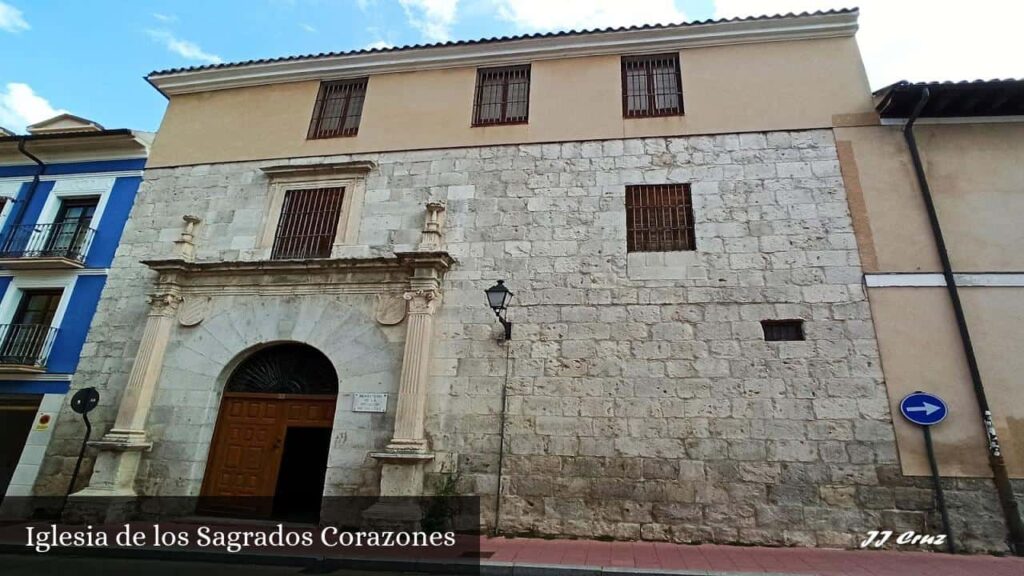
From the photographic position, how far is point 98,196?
→ 10195 mm

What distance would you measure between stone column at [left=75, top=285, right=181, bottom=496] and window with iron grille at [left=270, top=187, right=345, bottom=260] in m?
1.98

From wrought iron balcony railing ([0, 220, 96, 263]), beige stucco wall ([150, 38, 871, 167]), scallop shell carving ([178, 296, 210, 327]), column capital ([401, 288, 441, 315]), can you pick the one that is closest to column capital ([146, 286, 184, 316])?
scallop shell carving ([178, 296, 210, 327])

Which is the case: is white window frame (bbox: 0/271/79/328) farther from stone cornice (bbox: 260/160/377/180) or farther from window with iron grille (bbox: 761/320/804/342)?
window with iron grille (bbox: 761/320/804/342)

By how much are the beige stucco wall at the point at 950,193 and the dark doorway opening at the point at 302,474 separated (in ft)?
30.7

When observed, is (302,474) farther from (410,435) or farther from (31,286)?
(31,286)

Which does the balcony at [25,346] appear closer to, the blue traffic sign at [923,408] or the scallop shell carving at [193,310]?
the scallop shell carving at [193,310]

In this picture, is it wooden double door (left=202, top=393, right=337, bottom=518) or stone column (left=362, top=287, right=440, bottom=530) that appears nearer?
stone column (left=362, top=287, right=440, bottom=530)

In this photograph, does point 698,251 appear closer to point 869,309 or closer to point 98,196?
point 869,309

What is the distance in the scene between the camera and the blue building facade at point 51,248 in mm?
8750

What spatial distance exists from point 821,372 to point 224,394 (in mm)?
9279

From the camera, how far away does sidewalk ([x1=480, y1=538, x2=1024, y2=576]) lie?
17.0ft

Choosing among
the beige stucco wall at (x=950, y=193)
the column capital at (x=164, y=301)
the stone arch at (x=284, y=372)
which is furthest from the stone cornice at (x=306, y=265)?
the beige stucco wall at (x=950, y=193)

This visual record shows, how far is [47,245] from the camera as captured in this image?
32.3ft

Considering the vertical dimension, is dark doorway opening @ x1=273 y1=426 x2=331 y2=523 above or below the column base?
below
